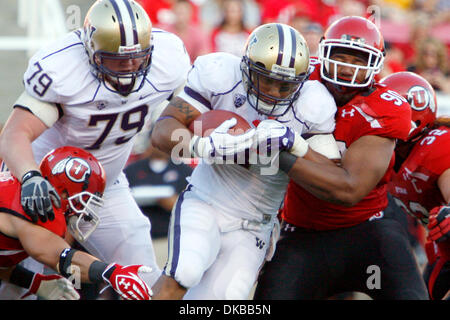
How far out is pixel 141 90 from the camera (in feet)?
12.4

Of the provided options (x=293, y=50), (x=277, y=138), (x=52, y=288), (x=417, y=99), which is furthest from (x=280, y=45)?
(x=52, y=288)

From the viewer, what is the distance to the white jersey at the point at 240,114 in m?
3.39

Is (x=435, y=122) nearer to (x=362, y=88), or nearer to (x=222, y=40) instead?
(x=362, y=88)

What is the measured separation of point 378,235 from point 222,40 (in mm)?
3785

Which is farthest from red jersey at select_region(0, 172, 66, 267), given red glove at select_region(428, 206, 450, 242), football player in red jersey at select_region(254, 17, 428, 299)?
red glove at select_region(428, 206, 450, 242)

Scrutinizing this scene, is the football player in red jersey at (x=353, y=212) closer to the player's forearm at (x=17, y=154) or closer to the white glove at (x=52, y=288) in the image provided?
the white glove at (x=52, y=288)

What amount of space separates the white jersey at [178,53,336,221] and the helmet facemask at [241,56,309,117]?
0.22 ft

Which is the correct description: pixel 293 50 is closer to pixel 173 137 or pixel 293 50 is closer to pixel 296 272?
pixel 173 137

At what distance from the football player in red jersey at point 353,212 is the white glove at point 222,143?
1.39 feet

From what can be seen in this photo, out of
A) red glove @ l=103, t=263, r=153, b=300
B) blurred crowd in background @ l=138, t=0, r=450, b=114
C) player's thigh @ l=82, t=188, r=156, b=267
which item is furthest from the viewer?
blurred crowd in background @ l=138, t=0, r=450, b=114

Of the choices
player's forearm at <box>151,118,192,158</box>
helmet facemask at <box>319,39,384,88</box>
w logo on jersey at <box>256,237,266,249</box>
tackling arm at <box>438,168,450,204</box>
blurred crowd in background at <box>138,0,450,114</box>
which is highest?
helmet facemask at <box>319,39,384,88</box>

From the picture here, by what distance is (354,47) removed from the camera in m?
3.57

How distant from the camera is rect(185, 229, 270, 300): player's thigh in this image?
327 cm

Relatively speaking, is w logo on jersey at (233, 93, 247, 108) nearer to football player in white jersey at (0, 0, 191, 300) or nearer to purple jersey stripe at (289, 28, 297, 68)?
purple jersey stripe at (289, 28, 297, 68)
